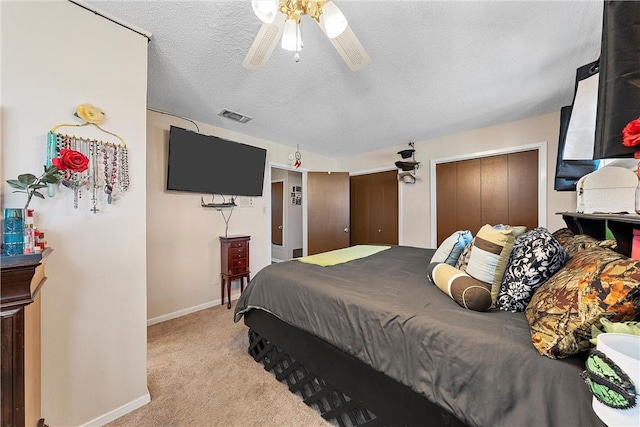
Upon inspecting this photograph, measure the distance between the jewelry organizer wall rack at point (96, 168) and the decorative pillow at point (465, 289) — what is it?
1959 millimetres

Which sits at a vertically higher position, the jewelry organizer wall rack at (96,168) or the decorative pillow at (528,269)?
the jewelry organizer wall rack at (96,168)

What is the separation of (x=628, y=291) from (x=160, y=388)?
243 centimetres

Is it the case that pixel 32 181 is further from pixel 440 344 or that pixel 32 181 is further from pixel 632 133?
pixel 632 133

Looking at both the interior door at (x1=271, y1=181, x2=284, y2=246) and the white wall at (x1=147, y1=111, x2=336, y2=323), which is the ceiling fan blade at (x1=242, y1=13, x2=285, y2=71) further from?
the interior door at (x1=271, y1=181, x2=284, y2=246)

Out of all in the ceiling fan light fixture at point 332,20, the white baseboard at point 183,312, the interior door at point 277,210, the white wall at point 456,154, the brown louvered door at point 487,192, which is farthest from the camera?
the interior door at point 277,210

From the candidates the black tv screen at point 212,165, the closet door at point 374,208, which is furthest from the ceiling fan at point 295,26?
the closet door at point 374,208

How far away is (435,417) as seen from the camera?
103 cm

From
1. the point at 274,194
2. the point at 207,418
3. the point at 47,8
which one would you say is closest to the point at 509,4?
the point at 47,8

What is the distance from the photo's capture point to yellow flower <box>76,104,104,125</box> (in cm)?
129

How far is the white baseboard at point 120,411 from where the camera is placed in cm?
135

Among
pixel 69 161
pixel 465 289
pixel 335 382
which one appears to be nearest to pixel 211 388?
pixel 335 382

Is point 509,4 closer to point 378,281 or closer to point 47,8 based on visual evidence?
point 378,281

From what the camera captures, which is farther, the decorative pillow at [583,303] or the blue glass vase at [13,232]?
the blue glass vase at [13,232]

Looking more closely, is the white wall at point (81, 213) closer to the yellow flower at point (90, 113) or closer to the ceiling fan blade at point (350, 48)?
the yellow flower at point (90, 113)
